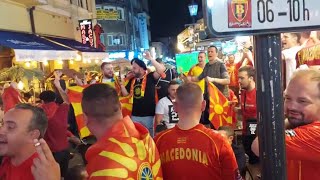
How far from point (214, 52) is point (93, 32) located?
46.1 ft

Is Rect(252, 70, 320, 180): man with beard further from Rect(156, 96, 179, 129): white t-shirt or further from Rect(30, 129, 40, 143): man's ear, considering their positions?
Rect(156, 96, 179, 129): white t-shirt

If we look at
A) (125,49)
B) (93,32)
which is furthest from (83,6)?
(125,49)

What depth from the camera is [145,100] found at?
7.07 meters

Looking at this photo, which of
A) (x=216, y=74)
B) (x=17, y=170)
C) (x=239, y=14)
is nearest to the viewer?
(x=239, y=14)

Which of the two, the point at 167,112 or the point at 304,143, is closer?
the point at 304,143

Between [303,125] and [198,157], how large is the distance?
100 cm

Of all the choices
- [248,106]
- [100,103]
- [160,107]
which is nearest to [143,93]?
[160,107]

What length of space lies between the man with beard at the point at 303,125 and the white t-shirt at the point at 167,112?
13.3 feet

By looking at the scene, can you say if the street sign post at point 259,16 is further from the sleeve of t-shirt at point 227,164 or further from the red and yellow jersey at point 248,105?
the red and yellow jersey at point 248,105

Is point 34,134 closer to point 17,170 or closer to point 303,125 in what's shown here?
point 17,170

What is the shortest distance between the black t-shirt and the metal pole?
5.13 m

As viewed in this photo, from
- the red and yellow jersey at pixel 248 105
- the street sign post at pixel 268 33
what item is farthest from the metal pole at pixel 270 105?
the red and yellow jersey at pixel 248 105

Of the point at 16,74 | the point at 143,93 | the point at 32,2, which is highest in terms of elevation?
the point at 32,2

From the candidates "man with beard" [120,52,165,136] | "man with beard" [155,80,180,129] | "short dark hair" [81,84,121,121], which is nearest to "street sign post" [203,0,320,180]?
"short dark hair" [81,84,121,121]
